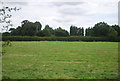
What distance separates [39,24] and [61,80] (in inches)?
4730

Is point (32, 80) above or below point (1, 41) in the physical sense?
below

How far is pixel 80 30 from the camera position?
494 ft

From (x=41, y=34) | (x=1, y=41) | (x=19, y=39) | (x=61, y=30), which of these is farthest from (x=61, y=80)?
(x=61, y=30)

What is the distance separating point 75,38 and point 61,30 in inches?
1137

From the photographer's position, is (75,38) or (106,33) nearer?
(75,38)

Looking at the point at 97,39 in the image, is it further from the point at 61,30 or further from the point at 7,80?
the point at 7,80

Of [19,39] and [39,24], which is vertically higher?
[39,24]

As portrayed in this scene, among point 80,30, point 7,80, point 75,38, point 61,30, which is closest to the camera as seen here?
point 7,80

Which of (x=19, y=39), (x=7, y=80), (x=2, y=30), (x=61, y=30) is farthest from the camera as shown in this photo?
(x=61, y=30)

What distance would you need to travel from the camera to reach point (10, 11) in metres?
5.15

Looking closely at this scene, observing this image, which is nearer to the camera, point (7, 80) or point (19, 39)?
point (7, 80)

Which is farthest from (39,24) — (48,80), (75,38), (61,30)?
(48,80)

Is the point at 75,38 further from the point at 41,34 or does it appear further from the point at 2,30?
the point at 2,30

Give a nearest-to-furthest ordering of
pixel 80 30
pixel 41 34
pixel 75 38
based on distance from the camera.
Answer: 1. pixel 75 38
2. pixel 41 34
3. pixel 80 30
